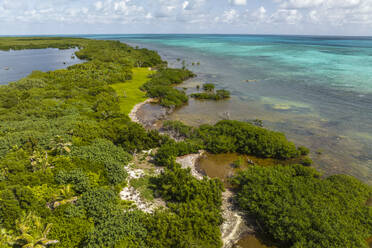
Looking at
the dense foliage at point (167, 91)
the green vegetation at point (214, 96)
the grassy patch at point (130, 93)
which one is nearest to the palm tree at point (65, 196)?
the grassy patch at point (130, 93)

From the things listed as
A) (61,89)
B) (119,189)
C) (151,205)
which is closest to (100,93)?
(61,89)

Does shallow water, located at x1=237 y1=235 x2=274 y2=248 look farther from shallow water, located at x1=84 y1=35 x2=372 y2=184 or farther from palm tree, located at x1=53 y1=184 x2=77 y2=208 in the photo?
palm tree, located at x1=53 y1=184 x2=77 y2=208

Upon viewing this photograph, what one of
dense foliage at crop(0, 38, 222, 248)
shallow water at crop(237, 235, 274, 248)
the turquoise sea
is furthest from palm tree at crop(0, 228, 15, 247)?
the turquoise sea

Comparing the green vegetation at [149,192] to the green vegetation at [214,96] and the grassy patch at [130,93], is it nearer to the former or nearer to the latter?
the grassy patch at [130,93]

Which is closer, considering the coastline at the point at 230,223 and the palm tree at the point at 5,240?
the palm tree at the point at 5,240

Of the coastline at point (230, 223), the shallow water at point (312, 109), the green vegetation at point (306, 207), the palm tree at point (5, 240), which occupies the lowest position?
the coastline at point (230, 223)

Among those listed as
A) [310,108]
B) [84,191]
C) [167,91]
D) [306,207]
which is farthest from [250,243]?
[167,91]

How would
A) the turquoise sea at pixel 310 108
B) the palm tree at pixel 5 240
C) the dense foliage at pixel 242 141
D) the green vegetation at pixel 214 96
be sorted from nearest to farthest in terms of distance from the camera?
the palm tree at pixel 5 240 → the dense foliage at pixel 242 141 → the turquoise sea at pixel 310 108 → the green vegetation at pixel 214 96

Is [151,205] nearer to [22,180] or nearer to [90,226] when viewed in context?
[90,226]
